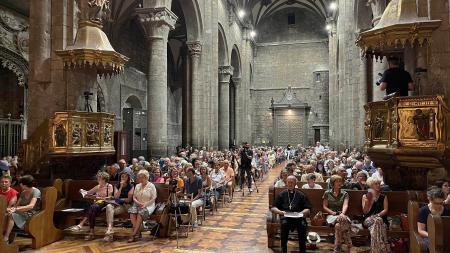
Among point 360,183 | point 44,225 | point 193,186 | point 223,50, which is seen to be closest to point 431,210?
point 360,183

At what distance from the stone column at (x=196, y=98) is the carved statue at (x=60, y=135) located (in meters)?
11.0

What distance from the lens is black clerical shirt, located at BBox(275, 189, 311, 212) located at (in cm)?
596

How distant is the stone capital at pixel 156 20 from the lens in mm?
14586

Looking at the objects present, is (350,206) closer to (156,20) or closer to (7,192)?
(7,192)

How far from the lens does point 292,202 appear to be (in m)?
6.00

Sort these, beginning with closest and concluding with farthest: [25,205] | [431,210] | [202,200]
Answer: [431,210]
[25,205]
[202,200]

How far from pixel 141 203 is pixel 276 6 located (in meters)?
35.9

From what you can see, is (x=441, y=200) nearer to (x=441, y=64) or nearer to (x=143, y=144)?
(x=441, y=64)

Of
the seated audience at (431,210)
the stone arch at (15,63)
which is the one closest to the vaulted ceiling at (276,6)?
the stone arch at (15,63)

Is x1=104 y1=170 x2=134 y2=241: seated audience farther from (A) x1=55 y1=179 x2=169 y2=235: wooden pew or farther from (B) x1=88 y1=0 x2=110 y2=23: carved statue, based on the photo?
(B) x1=88 y1=0 x2=110 y2=23: carved statue

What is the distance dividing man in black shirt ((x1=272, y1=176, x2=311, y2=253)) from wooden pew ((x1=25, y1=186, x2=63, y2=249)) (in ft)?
13.2

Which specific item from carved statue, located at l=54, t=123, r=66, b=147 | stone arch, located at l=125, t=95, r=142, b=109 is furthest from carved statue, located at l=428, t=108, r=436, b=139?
stone arch, located at l=125, t=95, r=142, b=109

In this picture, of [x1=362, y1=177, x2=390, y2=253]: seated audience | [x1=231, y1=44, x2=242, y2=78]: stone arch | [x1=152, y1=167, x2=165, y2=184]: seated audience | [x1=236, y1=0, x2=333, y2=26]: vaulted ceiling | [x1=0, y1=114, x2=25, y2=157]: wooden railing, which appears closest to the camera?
[x1=362, y1=177, x2=390, y2=253]: seated audience

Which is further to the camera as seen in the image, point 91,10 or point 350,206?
point 91,10
